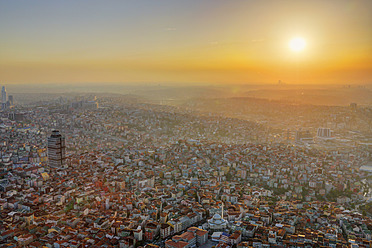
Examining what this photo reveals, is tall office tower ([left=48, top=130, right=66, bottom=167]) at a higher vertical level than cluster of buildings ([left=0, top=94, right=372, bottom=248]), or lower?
higher

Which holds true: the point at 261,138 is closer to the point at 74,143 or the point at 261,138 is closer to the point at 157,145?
the point at 157,145

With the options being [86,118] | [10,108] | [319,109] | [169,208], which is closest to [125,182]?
[169,208]

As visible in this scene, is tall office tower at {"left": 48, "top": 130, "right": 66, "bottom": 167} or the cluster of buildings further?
tall office tower at {"left": 48, "top": 130, "right": 66, "bottom": 167}

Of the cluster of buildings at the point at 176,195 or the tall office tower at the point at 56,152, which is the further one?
the tall office tower at the point at 56,152

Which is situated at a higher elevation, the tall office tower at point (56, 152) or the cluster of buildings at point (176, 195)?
the tall office tower at point (56, 152)
